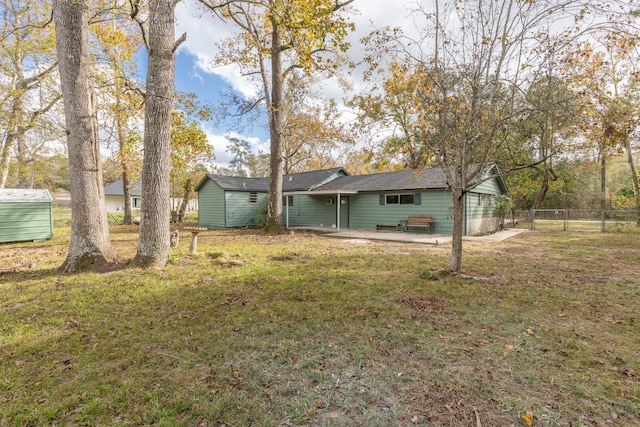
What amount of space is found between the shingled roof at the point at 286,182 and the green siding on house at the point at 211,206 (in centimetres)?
42

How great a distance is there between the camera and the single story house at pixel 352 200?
44.0 ft

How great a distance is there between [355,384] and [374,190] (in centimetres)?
1303

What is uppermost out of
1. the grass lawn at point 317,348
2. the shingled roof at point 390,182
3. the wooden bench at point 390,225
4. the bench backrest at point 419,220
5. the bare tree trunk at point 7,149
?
the bare tree trunk at point 7,149

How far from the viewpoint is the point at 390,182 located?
15.4 metres

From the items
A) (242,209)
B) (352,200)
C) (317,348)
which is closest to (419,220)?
(352,200)

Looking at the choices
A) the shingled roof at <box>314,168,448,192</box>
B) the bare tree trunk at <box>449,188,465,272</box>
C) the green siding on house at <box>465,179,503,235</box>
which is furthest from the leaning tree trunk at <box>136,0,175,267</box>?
the green siding on house at <box>465,179,503,235</box>

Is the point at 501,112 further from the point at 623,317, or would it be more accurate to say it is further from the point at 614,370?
the point at 614,370

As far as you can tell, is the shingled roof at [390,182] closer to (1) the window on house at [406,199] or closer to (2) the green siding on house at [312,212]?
(1) the window on house at [406,199]

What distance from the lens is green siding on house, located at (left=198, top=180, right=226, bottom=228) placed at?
17297 millimetres

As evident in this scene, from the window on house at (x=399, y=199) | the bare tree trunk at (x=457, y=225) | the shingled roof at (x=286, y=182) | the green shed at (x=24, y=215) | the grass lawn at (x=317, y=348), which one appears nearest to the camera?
the grass lawn at (x=317, y=348)

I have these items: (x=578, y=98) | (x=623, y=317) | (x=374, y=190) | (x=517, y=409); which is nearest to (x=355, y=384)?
(x=517, y=409)

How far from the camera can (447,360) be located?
277 centimetres

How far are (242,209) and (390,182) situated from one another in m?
9.01

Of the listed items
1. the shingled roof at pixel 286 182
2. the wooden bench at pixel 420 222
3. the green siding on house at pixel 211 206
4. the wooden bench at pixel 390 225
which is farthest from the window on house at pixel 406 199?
the green siding on house at pixel 211 206
